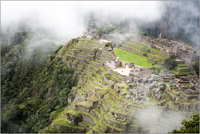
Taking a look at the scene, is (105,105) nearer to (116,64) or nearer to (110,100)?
(110,100)

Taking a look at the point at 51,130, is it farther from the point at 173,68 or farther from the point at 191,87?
the point at 173,68

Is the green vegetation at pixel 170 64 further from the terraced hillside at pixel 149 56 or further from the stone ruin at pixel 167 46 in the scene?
the stone ruin at pixel 167 46

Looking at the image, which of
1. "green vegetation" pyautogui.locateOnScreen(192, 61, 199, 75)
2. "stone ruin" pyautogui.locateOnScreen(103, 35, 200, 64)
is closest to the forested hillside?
"stone ruin" pyautogui.locateOnScreen(103, 35, 200, 64)

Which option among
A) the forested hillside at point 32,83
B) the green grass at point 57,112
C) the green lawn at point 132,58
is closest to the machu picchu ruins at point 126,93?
the green lawn at point 132,58

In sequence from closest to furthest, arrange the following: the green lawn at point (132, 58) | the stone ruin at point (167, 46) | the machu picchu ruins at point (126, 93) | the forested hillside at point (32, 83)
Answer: the machu picchu ruins at point (126, 93), the forested hillside at point (32, 83), the stone ruin at point (167, 46), the green lawn at point (132, 58)

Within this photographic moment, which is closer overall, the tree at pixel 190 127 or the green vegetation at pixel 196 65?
the tree at pixel 190 127

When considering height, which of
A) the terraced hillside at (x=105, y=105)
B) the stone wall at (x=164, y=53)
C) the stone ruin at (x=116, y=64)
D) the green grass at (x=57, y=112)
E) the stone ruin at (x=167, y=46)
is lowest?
the green grass at (x=57, y=112)

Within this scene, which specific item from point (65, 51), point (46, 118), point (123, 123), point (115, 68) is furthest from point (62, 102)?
point (123, 123)

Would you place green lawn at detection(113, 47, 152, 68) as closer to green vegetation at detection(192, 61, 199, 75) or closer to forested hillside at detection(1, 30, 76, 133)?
green vegetation at detection(192, 61, 199, 75)
